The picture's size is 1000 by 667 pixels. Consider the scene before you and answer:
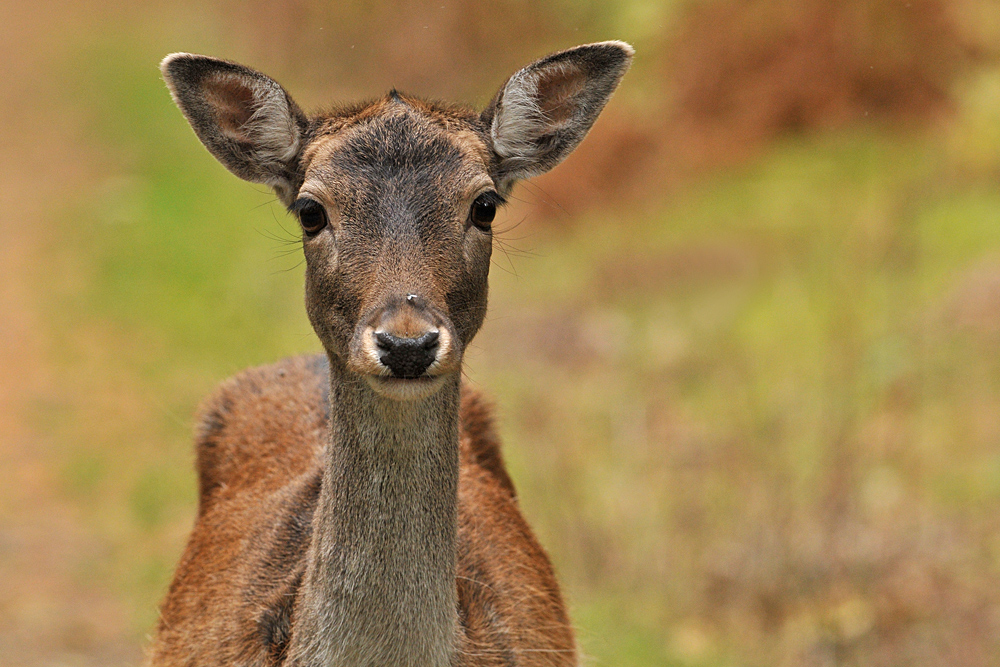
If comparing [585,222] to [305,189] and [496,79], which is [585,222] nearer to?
[496,79]

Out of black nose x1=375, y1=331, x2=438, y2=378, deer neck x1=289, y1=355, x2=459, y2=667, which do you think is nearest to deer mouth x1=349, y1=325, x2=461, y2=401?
black nose x1=375, y1=331, x2=438, y2=378

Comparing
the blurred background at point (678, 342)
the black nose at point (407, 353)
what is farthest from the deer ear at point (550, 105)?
the blurred background at point (678, 342)

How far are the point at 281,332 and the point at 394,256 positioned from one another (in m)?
8.83

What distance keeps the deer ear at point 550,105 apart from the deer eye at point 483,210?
376mm

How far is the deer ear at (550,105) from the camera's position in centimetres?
504

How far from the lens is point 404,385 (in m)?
4.20

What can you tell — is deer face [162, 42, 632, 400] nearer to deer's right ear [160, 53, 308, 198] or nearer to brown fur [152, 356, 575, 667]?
deer's right ear [160, 53, 308, 198]

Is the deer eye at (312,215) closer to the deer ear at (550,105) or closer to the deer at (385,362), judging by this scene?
the deer at (385,362)

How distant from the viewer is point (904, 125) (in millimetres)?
12883

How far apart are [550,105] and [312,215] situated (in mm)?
1142

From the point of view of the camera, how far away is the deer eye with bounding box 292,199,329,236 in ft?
15.2

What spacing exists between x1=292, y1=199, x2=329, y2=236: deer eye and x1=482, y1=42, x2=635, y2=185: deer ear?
800 mm

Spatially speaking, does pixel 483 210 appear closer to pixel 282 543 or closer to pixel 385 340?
pixel 385 340

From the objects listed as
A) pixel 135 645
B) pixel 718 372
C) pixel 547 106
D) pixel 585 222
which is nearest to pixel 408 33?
pixel 585 222
